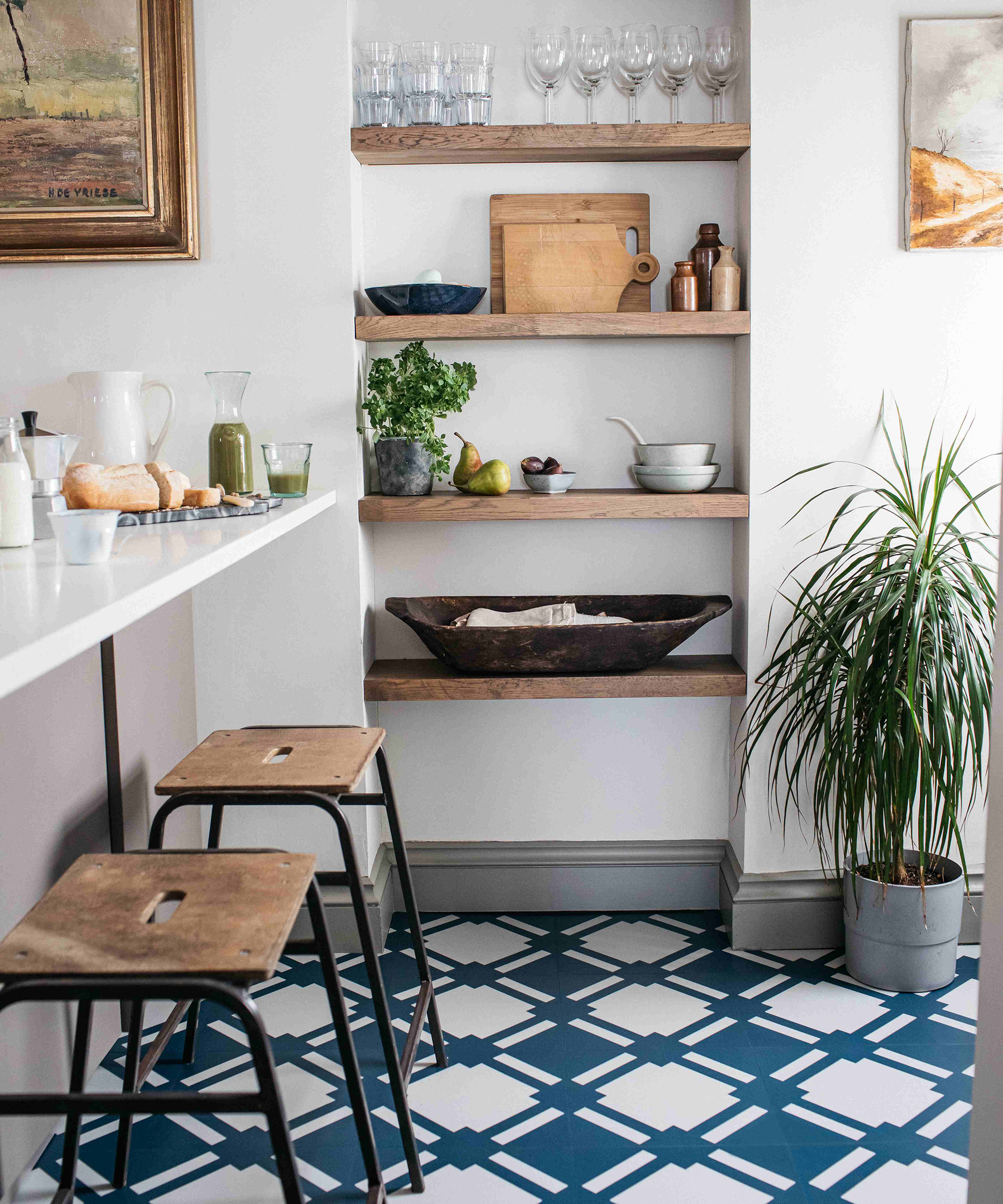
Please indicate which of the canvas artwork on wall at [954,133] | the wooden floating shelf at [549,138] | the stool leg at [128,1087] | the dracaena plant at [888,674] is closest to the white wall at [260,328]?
the wooden floating shelf at [549,138]

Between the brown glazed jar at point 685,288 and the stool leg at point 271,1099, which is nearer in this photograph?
the stool leg at point 271,1099

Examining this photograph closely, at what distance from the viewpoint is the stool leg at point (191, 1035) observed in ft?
7.37

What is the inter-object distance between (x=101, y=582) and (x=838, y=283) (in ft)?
6.46

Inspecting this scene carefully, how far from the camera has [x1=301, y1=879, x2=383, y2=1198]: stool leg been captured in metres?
1.49

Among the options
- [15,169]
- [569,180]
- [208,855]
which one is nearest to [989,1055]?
[208,855]

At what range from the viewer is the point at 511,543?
116 inches

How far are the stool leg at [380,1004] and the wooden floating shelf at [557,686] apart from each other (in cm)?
88

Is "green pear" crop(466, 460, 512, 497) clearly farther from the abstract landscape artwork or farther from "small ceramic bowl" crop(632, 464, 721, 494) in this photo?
the abstract landscape artwork

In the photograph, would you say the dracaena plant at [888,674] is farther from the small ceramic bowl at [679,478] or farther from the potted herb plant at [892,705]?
the small ceramic bowl at [679,478]

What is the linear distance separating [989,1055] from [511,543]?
5.94 ft

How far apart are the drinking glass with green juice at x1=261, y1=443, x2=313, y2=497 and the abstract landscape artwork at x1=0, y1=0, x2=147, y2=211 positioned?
706mm

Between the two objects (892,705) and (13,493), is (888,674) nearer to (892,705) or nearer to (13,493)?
(892,705)

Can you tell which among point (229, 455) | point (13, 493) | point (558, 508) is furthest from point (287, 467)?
point (13, 493)

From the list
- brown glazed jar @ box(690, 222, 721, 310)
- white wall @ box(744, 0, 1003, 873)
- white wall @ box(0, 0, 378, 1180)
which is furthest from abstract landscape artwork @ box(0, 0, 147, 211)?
white wall @ box(744, 0, 1003, 873)
